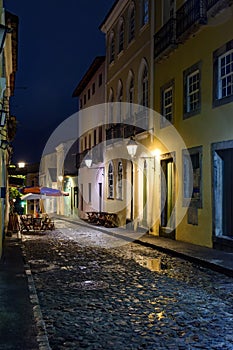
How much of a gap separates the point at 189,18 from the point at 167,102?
3806 millimetres

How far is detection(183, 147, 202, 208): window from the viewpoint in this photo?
15.4 m

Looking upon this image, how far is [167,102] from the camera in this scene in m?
18.6

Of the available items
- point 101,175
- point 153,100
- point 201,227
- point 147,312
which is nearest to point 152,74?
point 153,100

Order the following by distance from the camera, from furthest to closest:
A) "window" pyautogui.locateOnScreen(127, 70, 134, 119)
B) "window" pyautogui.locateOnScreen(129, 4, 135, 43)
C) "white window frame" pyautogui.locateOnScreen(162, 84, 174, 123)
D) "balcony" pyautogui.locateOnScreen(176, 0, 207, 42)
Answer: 1. "window" pyautogui.locateOnScreen(127, 70, 134, 119)
2. "window" pyautogui.locateOnScreen(129, 4, 135, 43)
3. "white window frame" pyautogui.locateOnScreen(162, 84, 174, 123)
4. "balcony" pyautogui.locateOnScreen(176, 0, 207, 42)

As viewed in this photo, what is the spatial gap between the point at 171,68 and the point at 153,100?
2.26m

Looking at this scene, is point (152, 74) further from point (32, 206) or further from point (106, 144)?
point (32, 206)

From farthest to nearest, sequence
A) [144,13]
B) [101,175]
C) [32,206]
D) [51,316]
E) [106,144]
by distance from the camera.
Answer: [32,206] < [101,175] < [106,144] < [144,13] < [51,316]

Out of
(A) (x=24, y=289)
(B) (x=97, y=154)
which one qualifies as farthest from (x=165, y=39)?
(B) (x=97, y=154)

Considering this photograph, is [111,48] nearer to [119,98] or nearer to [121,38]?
→ [121,38]

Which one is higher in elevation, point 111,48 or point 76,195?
point 111,48

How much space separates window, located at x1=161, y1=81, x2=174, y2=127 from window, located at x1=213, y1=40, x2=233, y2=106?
370 centimetres

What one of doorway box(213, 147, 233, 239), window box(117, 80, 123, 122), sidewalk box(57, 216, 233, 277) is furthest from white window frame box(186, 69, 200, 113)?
window box(117, 80, 123, 122)

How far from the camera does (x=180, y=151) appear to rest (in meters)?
16.9

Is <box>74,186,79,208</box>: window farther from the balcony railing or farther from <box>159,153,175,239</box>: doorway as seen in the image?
the balcony railing
